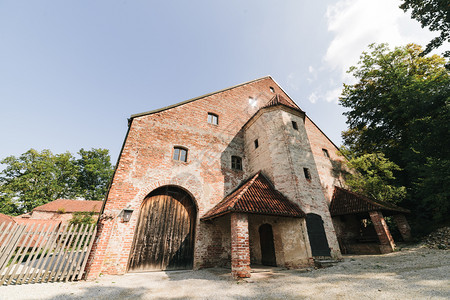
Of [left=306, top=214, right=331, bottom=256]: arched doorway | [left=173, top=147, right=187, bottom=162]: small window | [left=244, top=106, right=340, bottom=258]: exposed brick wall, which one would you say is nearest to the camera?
[left=306, top=214, right=331, bottom=256]: arched doorway

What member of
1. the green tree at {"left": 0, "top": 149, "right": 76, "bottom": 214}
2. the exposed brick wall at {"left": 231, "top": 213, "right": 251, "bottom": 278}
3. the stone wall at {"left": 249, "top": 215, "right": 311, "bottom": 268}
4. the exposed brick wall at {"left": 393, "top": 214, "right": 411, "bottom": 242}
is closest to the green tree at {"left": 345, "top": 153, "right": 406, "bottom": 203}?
the exposed brick wall at {"left": 393, "top": 214, "right": 411, "bottom": 242}

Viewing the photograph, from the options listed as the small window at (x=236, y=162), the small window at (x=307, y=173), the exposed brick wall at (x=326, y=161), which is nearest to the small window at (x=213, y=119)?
the small window at (x=236, y=162)

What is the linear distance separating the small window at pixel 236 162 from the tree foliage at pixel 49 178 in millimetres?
28724

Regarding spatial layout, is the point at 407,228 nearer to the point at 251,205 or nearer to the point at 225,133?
the point at 251,205

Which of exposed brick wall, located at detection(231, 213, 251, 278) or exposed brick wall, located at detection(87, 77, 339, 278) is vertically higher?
exposed brick wall, located at detection(87, 77, 339, 278)

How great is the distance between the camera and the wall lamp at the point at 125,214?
743 cm

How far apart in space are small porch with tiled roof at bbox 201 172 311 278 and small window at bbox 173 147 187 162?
347cm

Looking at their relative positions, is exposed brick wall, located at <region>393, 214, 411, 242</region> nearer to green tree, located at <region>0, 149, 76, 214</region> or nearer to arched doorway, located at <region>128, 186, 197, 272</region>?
arched doorway, located at <region>128, 186, 197, 272</region>

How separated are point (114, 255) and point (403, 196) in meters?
17.9

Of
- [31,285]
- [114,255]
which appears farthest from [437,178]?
[31,285]

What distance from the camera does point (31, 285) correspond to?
5.02 m

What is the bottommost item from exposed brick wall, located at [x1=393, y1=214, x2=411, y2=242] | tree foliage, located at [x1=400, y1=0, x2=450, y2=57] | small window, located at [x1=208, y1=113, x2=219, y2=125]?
exposed brick wall, located at [x1=393, y1=214, x2=411, y2=242]

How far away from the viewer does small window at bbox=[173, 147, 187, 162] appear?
10070 millimetres

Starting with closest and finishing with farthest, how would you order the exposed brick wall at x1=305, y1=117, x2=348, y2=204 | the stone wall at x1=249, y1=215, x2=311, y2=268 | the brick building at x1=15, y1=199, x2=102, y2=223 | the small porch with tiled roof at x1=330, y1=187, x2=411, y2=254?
the stone wall at x1=249, y1=215, x2=311, y2=268 → the small porch with tiled roof at x1=330, y1=187, x2=411, y2=254 → the exposed brick wall at x1=305, y1=117, x2=348, y2=204 → the brick building at x1=15, y1=199, x2=102, y2=223
